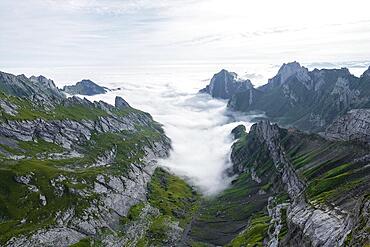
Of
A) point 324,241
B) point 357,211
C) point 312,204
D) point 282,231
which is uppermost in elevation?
point 357,211

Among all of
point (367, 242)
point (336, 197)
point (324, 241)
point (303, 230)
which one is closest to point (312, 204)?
point (336, 197)

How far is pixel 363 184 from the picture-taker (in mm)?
166500

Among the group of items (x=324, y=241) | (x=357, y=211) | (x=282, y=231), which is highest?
(x=357, y=211)

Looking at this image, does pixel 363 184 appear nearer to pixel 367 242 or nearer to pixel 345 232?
pixel 345 232

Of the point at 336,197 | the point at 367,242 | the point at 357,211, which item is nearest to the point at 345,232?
the point at 357,211

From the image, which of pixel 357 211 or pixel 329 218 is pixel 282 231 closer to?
pixel 329 218

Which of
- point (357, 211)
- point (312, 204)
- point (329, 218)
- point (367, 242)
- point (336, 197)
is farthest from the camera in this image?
point (312, 204)

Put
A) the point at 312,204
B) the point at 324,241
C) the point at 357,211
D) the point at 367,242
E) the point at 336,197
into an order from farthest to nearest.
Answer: the point at 312,204 < the point at 336,197 < the point at 324,241 < the point at 357,211 < the point at 367,242

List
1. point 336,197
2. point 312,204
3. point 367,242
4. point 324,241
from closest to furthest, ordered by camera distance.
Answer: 1. point 367,242
2. point 324,241
3. point 336,197
4. point 312,204

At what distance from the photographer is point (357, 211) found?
A: 4658 inches

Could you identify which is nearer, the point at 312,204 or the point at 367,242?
the point at 367,242

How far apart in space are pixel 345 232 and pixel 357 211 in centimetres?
655

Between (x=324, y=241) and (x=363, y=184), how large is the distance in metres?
48.6

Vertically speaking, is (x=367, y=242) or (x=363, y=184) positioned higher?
(x=367, y=242)
